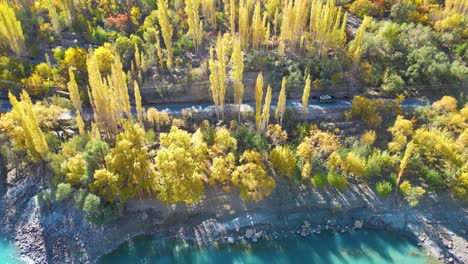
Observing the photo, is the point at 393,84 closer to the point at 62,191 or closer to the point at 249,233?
the point at 249,233

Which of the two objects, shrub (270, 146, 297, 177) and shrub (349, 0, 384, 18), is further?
shrub (349, 0, 384, 18)

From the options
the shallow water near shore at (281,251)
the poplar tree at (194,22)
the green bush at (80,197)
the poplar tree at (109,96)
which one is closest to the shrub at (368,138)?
the shallow water near shore at (281,251)

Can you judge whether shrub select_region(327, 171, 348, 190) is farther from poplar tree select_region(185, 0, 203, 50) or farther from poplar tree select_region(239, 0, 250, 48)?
poplar tree select_region(185, 0, 203, 50)

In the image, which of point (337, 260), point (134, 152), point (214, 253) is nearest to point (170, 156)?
point (134, 152)

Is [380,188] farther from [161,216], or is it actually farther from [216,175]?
[161,216]

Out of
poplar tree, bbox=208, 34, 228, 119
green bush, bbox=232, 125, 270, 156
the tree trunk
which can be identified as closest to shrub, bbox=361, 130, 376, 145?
green bush, bbox=232, 125, 270, 156

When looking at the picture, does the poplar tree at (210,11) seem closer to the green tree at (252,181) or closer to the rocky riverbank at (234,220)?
the green tree at (252,181)

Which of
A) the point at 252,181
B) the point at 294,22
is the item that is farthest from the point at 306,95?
the point at 252,181
